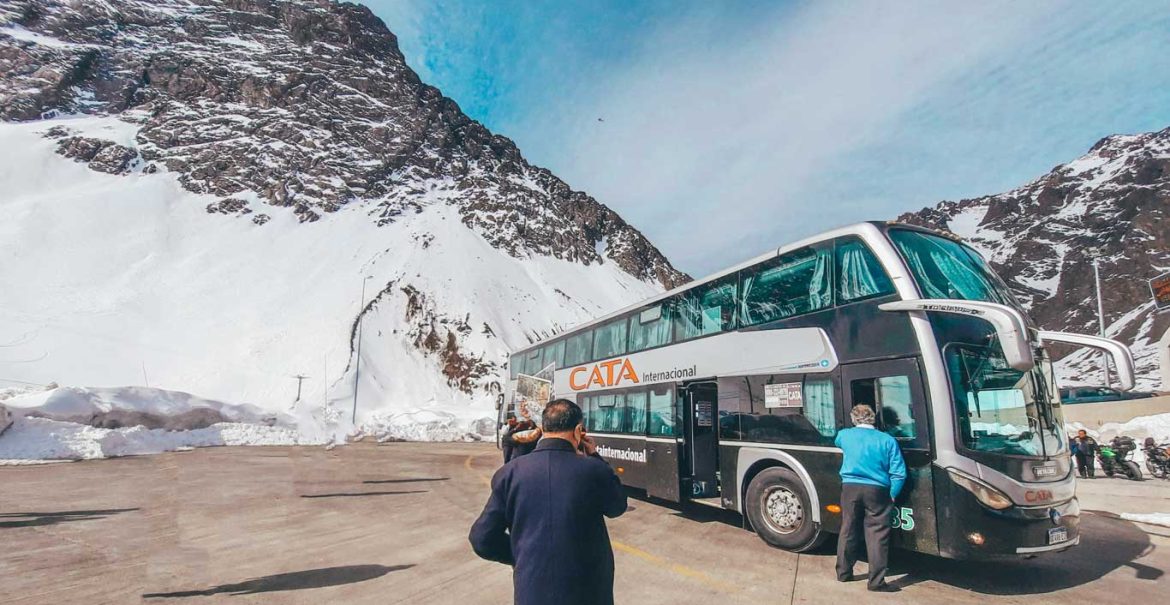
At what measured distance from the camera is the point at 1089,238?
432 ft

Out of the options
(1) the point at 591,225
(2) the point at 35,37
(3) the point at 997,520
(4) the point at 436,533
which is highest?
(2) the point at 35,37

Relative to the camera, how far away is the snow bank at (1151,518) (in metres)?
8.91

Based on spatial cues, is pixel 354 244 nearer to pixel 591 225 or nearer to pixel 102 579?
pixel 591 225

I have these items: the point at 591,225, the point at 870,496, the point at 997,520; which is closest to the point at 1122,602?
the point at 997,520

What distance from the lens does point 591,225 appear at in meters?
87.3

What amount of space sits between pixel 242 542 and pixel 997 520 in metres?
9.08

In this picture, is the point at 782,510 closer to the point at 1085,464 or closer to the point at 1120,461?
the point at 1085,464

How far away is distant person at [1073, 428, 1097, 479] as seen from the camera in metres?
14.5

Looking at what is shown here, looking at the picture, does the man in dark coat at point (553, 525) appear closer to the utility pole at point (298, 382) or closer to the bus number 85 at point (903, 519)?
the bus number 85 at point (903, 519)

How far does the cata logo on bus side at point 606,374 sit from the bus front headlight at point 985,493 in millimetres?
6199

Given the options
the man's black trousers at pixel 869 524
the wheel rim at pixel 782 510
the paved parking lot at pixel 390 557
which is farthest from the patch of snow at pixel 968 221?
the man's black trousers at pixel 869 524

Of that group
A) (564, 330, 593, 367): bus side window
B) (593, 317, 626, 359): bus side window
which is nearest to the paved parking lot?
(593, 317, 626, 359): bus side window

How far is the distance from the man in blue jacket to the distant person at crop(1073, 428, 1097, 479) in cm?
1315

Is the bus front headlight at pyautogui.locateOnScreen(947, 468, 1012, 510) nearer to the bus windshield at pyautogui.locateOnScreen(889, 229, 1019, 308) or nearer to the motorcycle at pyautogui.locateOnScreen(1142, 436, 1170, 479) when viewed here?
the bus windshield at pyautogui.locateOnScreen(889, 229, 1019, 308)
